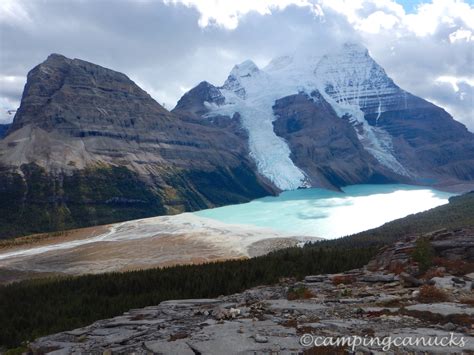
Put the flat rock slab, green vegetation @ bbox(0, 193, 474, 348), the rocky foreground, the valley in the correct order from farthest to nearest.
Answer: the valley < green vegetation @ bbox(0, 193, 474, 348) < the flat rock slab < the rocky foreground

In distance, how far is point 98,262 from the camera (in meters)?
127

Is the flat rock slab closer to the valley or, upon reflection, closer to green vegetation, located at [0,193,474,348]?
green vegetation, located at [0,193,474,348]

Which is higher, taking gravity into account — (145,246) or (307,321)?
(307,321)

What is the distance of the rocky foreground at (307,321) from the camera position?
18922 millimetres

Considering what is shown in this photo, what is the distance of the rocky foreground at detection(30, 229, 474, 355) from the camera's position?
745 inches

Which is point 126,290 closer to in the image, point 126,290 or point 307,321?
point 126,290

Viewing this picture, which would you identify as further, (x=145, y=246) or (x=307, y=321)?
(x=145, y=246)

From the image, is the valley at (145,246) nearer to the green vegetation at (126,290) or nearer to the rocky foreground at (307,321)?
the green vegetation at (126,290)

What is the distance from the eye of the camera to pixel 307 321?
22.5 m

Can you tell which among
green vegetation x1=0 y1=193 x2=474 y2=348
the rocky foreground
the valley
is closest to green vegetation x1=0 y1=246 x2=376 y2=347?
green vegetation x1=0 y1=193 x2=474 y2=348

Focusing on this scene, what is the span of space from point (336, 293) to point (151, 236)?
470 feet

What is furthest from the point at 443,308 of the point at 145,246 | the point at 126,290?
the point at 145,246

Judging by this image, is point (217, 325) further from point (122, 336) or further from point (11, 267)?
point (11, 267)

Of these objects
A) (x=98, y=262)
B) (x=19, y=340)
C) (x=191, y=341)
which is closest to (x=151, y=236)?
(x=98, y=262)
